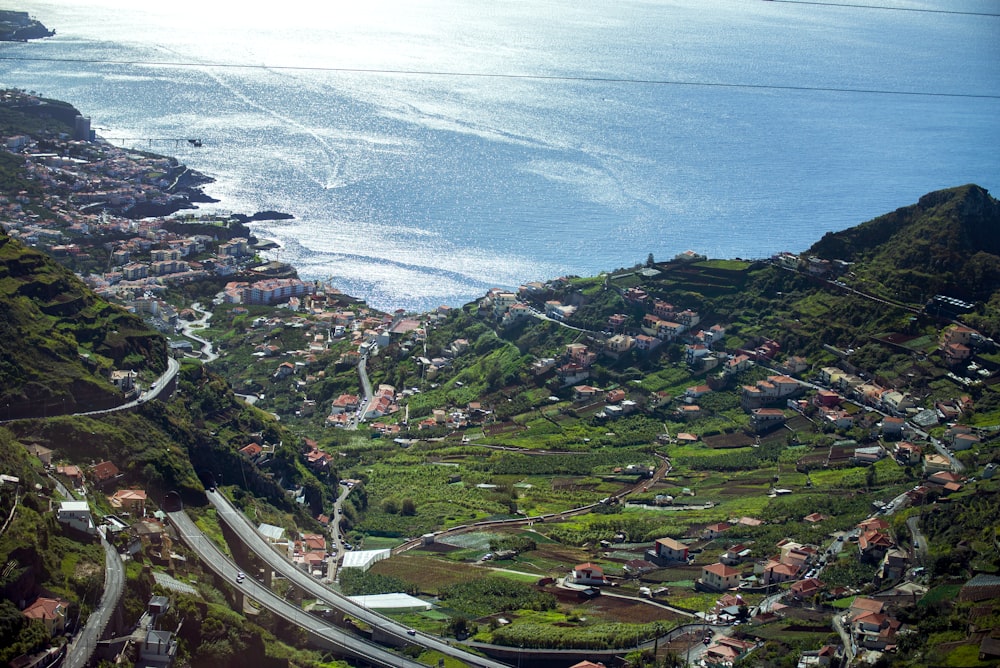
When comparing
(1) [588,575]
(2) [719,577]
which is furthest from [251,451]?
(2) [719,577]

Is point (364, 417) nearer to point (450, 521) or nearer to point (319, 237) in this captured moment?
point (450, 521)

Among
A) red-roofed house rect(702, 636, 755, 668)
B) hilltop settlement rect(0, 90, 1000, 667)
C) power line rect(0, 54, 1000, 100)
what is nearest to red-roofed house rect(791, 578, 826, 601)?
hilltop settlement rect(0, 90, 1000, 667)

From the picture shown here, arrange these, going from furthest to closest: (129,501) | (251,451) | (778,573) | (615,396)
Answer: (615,396) → (251,451) → (778,573) → (129,501)

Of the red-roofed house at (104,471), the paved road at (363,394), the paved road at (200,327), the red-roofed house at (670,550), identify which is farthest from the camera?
the paved road at (200,327)

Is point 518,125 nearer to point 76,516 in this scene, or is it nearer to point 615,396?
point 615,396

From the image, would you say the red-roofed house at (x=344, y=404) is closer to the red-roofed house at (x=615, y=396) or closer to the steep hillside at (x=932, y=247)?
the red-roofed house at (x=615, y=396)

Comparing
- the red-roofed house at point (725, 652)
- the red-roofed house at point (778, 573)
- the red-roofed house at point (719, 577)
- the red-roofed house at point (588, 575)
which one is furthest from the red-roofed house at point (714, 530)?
the red-roofed house at point (725, 652)
